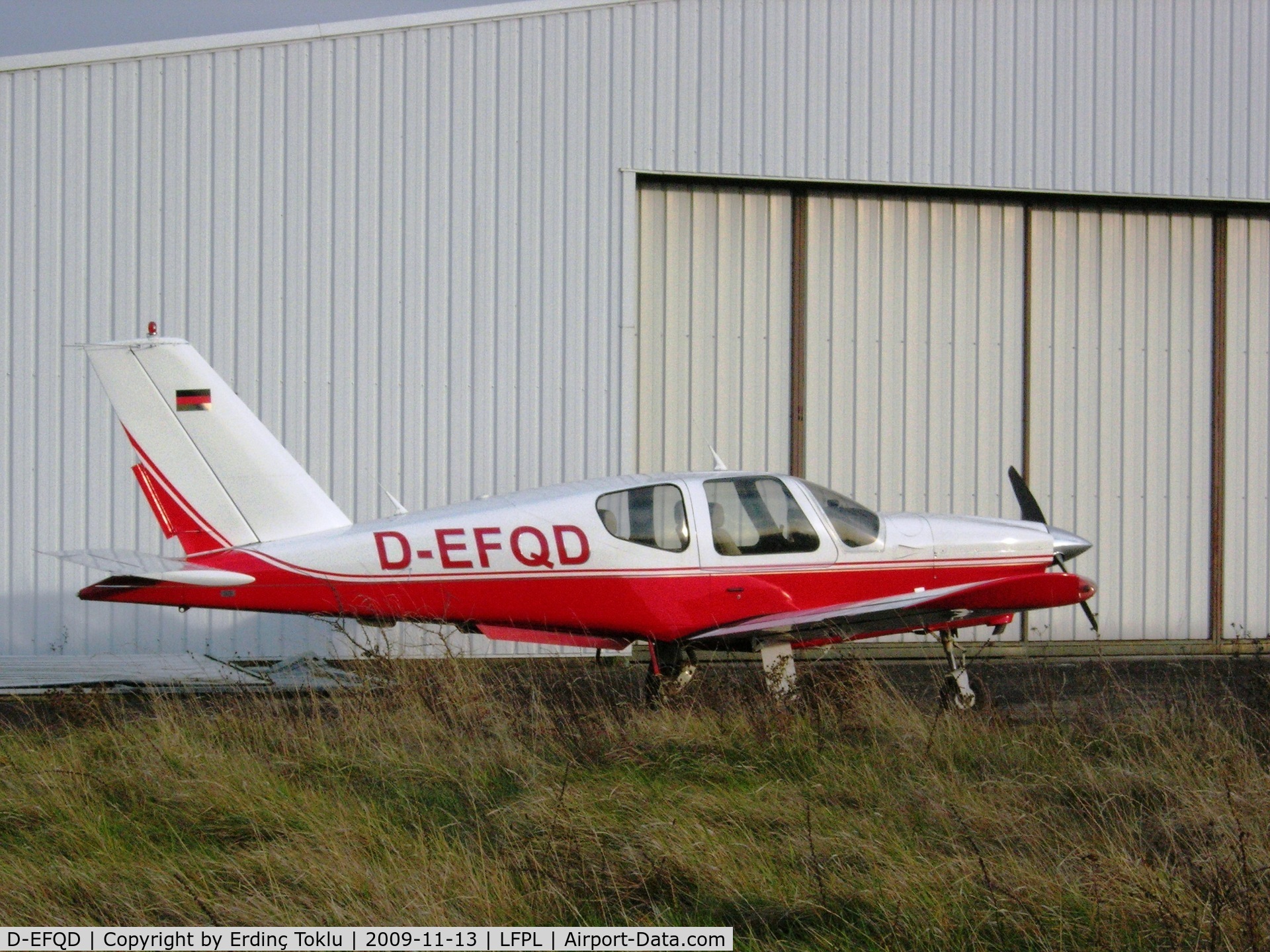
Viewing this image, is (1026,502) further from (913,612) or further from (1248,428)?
(1248,428)

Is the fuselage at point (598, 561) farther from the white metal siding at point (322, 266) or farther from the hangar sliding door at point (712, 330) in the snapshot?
the hangar sliding door at point (712, 330)

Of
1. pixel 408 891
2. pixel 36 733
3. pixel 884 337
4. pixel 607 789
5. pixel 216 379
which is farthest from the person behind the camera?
pixel 884 337

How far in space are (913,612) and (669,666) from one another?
1.78m

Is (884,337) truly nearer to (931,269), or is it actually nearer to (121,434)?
(931,269)

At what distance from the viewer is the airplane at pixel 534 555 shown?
26.1 ft

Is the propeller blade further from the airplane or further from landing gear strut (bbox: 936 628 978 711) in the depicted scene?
landing gear strut (bbox: 936 628 978 711)

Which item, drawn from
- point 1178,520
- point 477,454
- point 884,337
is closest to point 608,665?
point 477,454

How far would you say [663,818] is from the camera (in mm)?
5051

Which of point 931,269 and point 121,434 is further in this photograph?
point 931,269

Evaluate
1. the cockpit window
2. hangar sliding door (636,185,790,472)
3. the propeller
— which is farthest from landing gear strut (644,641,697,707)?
hangar sliding door (636,185,790,472)

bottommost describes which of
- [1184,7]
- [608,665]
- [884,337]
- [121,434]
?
[608,665]

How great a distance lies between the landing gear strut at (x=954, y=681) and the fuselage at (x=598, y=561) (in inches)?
19.4

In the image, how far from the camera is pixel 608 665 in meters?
11.5

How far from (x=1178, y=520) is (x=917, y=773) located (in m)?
8.87
